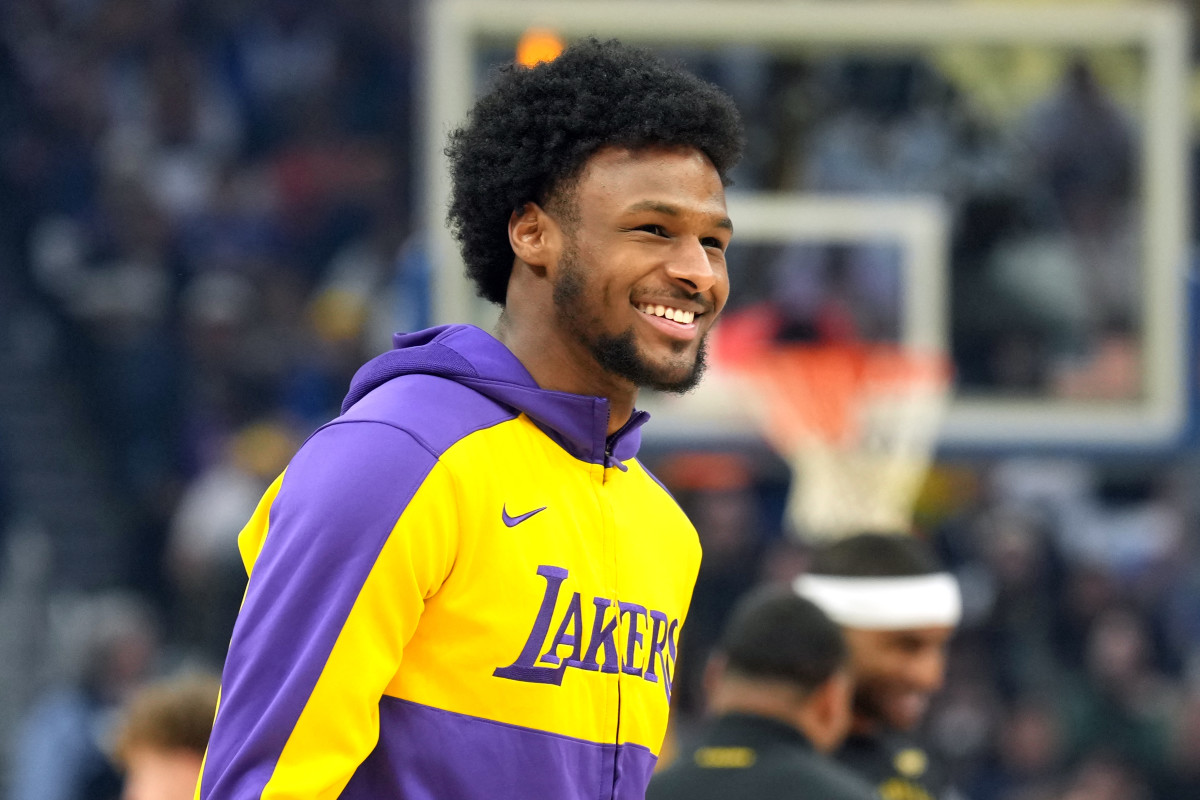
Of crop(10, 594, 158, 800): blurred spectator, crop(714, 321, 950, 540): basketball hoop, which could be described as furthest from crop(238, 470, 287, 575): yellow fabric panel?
crop(10, 594, 158, 800): blurred spectator

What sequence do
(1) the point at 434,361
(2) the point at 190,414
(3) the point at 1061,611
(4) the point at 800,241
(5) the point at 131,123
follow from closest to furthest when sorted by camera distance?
(1) the point at 434,361 → (4) the point at 800,241 → (3) the point at 1061,611 → (2) the point at 190,414 → (5) the point at 131,123

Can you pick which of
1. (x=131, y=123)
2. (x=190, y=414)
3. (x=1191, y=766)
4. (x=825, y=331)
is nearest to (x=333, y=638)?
(x=825, y=331)

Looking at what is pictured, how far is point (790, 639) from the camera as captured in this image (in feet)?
12.0

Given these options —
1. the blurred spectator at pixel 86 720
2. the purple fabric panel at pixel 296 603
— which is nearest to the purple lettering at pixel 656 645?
the purple fabric panel at pixel 296 603

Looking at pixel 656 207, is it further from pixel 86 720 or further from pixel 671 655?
pixel 86 720

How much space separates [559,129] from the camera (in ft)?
7.05

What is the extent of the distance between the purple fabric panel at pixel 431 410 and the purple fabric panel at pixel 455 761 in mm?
310

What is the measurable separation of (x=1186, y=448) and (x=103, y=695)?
17.8 ft

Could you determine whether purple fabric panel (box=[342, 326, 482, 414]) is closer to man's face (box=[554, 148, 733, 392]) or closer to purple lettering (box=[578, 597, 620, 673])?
man's face (box=[554, 148, 733, 392])

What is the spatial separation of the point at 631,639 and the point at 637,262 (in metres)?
0.48

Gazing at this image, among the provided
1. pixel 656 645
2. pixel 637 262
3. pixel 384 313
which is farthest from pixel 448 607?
pixel 384 313

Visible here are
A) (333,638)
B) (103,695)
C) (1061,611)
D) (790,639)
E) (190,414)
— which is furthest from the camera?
(190,414)

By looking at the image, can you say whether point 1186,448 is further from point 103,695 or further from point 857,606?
point 103,695

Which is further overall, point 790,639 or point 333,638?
point 790,639
